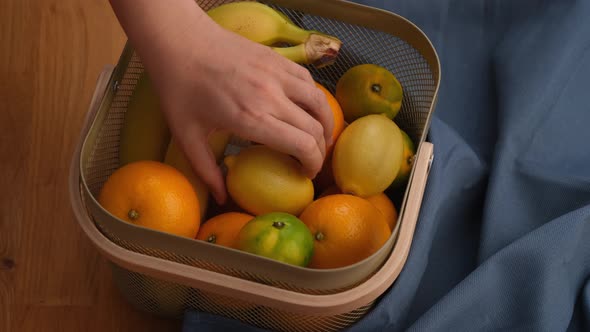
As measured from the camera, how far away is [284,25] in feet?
2.11

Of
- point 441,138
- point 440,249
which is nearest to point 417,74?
point 441,138

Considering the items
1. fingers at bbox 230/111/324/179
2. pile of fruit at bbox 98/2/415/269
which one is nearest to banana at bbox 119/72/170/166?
pile of fruit at bbox 98/2/415/269

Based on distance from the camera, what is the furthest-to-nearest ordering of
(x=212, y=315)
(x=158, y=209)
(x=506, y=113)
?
(x=506, y=113) → (x=212, y=315) → (x=158, y=209)

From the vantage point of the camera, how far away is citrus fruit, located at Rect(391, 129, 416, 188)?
623mm

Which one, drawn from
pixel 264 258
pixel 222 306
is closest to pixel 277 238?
pixel 264 258

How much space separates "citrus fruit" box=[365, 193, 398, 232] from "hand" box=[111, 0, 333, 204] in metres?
0.09

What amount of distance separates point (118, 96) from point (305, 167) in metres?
0.19

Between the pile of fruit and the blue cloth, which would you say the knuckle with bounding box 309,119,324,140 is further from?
the blue cloth

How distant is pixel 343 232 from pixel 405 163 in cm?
11

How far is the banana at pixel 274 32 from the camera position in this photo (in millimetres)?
628

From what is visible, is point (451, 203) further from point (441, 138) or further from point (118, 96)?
point (118, 96)

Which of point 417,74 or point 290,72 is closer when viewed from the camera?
point 290,72

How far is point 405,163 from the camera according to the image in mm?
622

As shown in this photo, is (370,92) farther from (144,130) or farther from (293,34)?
(144,130)
